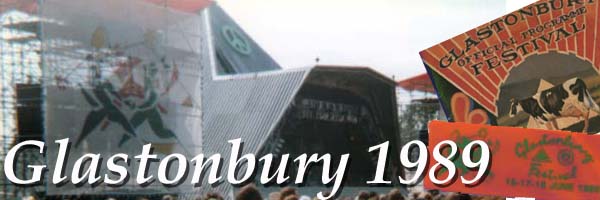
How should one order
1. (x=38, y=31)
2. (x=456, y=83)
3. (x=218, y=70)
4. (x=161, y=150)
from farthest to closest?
(x=218, y=70), (x=161, y=150), (x=38, y=31), (x=456, y=83)

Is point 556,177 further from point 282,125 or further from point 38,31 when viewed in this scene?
point 282,125

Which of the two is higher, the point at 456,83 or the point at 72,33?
the point at 72,33

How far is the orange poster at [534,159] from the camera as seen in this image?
1142 millimetres

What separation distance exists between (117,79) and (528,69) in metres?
4.74

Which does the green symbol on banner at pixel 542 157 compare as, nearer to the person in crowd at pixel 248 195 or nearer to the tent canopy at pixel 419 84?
the person in crowd at pixel 248 195

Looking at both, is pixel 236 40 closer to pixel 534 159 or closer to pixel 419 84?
pixel 419 84

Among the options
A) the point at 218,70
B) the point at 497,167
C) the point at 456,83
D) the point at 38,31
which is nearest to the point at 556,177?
the point at 497,167

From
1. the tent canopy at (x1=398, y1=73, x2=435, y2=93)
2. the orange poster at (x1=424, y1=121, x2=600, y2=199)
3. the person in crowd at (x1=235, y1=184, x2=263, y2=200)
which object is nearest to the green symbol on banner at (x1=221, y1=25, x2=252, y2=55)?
the tent canopy at (x1=398, y1=73, x2=435, y2=93)

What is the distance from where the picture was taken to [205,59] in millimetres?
7289

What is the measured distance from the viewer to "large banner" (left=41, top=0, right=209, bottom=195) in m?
5.86

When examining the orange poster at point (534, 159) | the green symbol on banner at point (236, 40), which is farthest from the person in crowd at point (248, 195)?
the green symbol on banner at point (236, 40)

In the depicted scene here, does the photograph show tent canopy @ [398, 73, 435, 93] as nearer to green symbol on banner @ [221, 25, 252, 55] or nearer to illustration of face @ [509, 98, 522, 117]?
green symbol on banner @ [221, 25, 252, 55]

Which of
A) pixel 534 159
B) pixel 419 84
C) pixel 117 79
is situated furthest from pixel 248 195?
pixel 117 79

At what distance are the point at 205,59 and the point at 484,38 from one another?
5.53 meters
